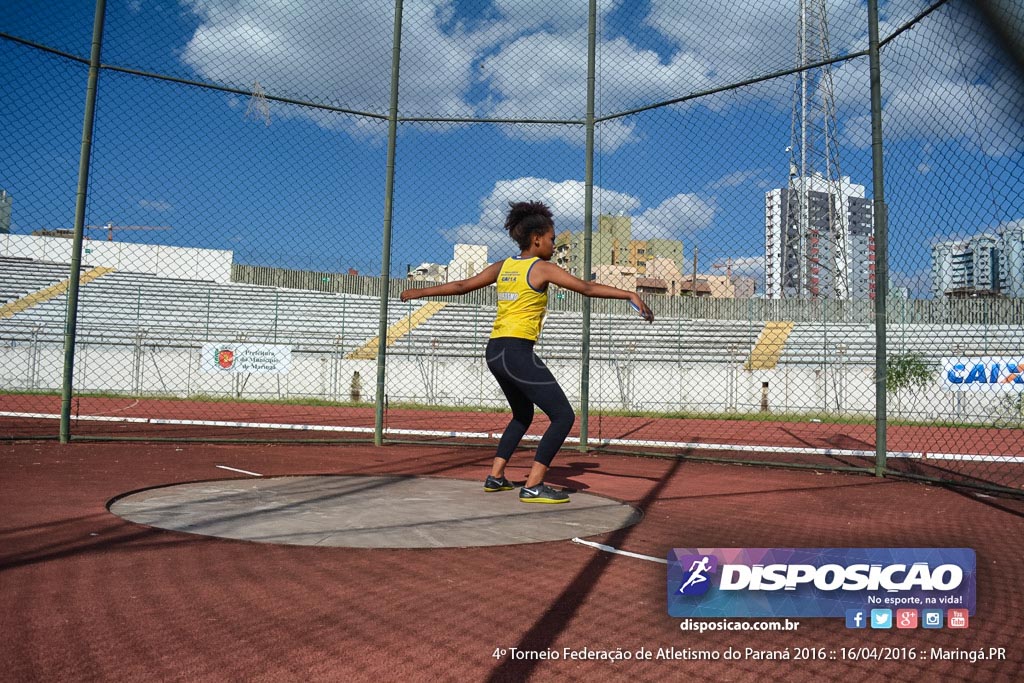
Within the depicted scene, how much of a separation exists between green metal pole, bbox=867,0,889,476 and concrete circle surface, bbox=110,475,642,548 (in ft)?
10.6

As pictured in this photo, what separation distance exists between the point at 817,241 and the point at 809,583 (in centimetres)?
3945

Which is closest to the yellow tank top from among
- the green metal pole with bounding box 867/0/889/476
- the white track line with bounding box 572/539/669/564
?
the white track line with bounding box 572/539/669/564

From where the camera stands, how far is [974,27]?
31.6 inches

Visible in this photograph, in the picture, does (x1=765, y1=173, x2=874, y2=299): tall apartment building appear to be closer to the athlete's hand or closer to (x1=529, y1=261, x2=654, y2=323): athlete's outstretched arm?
(x1=529, y1=261, x2=654, y2=323): athlete's outstretched arm

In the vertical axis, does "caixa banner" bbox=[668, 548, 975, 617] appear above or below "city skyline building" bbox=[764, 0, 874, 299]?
below

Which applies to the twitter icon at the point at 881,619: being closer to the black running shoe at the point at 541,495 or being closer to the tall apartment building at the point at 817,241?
the black running shoe at the point at 541,495

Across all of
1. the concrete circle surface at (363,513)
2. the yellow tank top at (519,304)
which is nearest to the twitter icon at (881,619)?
the concrete circle surface at (363,513)

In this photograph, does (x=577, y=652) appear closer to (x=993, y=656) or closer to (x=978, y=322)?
(x=993, y=656)

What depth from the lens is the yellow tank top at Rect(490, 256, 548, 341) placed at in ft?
17.1

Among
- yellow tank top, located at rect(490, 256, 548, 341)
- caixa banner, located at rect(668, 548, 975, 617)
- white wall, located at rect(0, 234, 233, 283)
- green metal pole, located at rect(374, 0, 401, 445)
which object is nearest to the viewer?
caixa banner, located at rect(668, 548, 975, 617)

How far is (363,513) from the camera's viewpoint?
446 cm

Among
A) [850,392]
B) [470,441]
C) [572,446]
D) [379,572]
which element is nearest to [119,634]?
[379,572]

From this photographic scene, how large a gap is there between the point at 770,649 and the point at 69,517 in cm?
364

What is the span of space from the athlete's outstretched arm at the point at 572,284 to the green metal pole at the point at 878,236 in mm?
3101
